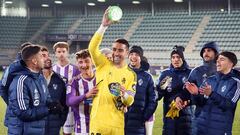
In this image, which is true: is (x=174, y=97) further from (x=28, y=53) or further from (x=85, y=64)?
(x=28, y=53)

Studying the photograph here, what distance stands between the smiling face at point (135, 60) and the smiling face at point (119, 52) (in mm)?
1180

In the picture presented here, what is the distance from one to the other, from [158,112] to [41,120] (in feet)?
29.3

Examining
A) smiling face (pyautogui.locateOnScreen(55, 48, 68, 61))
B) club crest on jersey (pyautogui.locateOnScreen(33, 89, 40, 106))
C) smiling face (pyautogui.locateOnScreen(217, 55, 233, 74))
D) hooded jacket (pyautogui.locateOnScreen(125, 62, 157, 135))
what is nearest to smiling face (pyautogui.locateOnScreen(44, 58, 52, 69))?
smiling face (pyautogui.locateOnScreen(55, 48, 68, 61))

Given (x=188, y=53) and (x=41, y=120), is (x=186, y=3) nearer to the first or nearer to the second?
(x=188, y=53)

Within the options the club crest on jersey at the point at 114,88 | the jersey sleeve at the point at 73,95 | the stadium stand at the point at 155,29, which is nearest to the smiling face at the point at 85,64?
the jersey sleeve at the point at 73,95

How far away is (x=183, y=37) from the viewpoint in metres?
32.3

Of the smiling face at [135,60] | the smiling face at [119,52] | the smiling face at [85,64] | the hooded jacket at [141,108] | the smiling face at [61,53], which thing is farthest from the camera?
the smiling face at [61,53]

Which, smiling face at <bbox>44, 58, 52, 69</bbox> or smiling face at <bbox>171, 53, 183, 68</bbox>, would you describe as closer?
smiling face at <bbox>44, 58, 52, 69</bbox>

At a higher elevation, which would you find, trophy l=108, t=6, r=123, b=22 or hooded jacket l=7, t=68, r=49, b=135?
trophy l=108, t=6, r=123, b=22

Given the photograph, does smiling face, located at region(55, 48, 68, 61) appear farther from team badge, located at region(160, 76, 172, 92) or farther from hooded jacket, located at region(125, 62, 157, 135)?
team badge, located at region(160, 76, 172, 92)

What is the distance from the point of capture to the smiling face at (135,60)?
6059 mm

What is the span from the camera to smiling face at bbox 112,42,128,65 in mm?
4848

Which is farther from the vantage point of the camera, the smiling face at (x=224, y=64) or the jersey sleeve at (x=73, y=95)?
the jersey sleeve at (x=73, y=95)

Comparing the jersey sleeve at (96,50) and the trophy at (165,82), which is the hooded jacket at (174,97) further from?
the jersey sleeve at (96,50)
